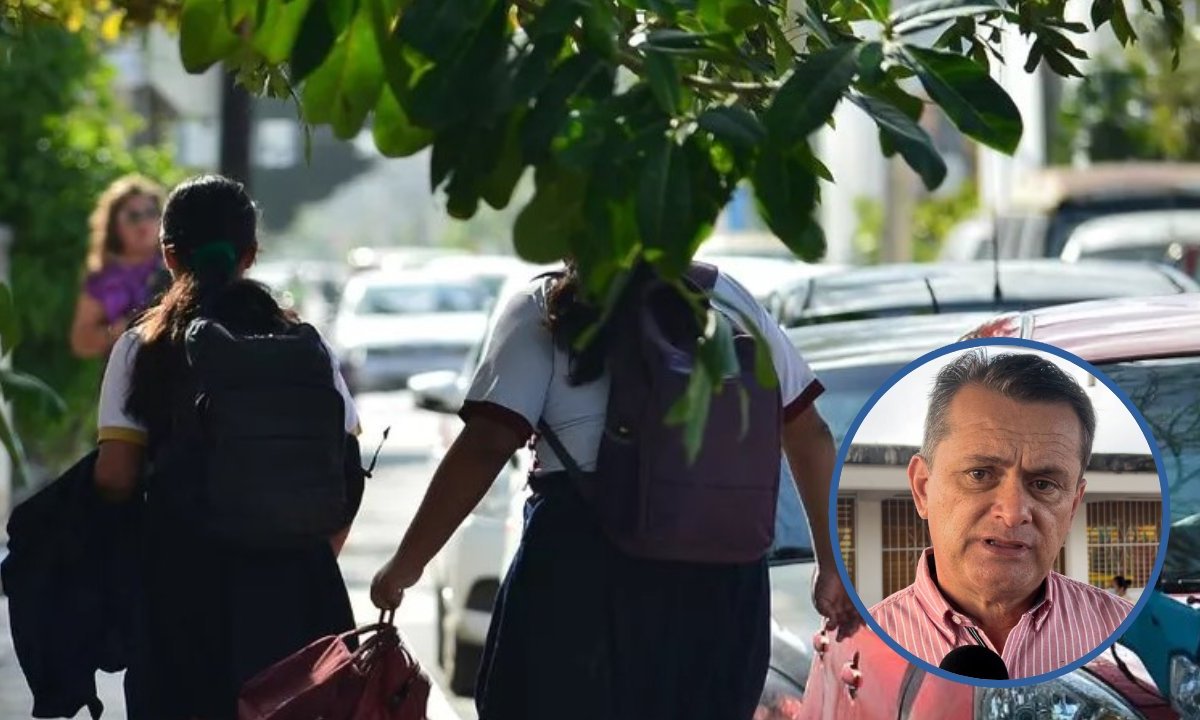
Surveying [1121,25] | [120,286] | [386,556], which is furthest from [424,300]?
[1121,25]

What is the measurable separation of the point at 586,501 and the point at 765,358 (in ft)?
4.01

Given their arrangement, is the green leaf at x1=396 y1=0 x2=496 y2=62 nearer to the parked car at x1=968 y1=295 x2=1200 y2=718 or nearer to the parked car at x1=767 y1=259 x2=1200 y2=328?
the parked car at x1=968 y1=295 x2=1200 y2=718

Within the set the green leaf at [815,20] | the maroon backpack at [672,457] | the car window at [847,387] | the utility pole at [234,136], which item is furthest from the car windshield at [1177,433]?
the utility pole at [234,136]

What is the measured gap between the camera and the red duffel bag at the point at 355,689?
5.70m

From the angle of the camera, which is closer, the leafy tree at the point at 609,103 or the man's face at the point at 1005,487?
the leafy tree at the point at 609,103

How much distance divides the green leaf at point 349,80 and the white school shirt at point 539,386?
3.78ft

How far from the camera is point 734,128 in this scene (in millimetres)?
4176

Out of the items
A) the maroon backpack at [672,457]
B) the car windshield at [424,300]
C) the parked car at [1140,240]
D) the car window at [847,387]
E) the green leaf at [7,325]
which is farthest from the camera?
the car windshield at [424,300]

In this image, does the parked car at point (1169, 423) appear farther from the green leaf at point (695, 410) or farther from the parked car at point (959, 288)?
the parked car at point (959, 288)

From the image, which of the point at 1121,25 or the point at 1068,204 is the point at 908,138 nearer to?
the point at 1121,25

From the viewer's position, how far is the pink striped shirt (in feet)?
15.5

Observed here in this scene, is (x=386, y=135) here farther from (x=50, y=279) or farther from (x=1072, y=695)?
(x=50, y=279)

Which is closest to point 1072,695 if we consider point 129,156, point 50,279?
point 50,279

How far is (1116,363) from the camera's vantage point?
5363 mm
